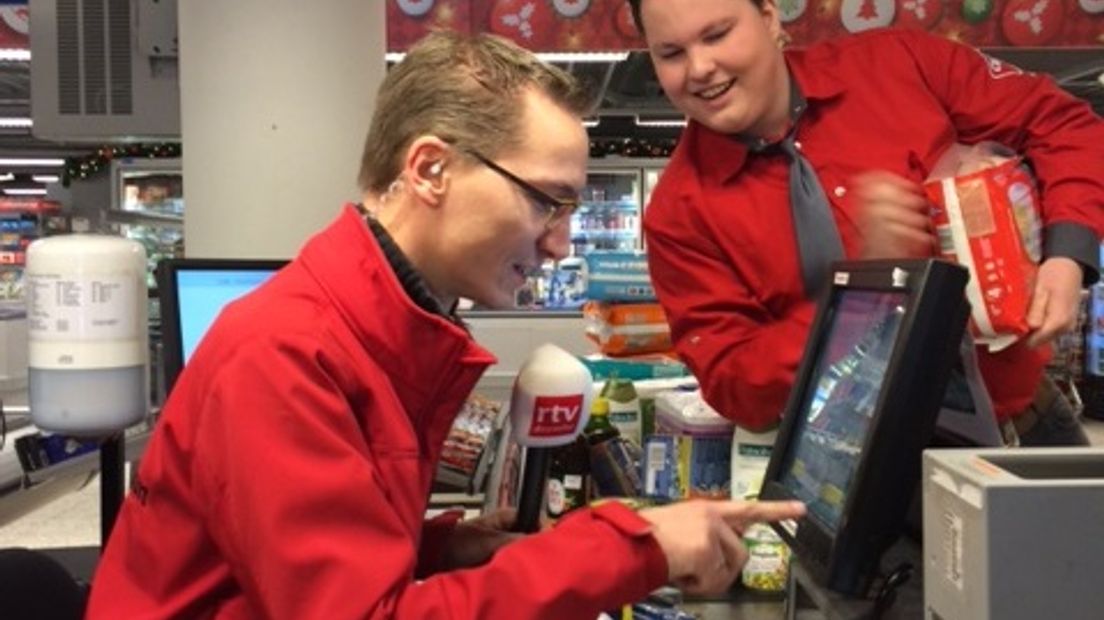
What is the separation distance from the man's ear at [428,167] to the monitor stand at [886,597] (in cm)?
60

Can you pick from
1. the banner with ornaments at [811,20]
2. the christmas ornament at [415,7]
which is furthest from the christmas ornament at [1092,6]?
the christmas ornament at [415,7]

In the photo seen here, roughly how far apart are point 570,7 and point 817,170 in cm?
458

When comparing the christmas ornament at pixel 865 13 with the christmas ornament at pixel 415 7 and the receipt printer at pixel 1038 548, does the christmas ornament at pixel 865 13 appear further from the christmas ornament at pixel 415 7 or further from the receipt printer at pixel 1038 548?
the receipt printer at pixel 1038 548

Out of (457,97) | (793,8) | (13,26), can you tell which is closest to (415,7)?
(793,8)

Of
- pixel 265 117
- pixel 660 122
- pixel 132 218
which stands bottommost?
pixel 132 218

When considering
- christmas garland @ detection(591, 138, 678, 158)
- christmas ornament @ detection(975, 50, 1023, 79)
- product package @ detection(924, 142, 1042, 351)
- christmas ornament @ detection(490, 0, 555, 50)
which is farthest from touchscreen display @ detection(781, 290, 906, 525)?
christmas garland @ detection(591, 138, 678, 158)

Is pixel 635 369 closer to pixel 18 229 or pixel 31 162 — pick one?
pixel 18 229

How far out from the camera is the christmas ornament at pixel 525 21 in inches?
241

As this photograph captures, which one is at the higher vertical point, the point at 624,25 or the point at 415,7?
the point at 415,7

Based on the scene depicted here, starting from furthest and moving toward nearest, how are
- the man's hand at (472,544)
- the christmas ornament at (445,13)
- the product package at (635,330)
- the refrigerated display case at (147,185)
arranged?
the refrigerated display case at (147,185) < the christmas ornament at (445,13) < the product package at (635,330) < the man's hand at (472,544)

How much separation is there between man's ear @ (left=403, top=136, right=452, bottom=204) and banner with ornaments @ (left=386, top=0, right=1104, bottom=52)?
15.3 feet

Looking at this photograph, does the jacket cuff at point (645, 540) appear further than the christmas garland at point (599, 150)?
No

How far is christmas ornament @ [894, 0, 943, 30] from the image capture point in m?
5.91

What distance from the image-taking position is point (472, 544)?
1.64m
